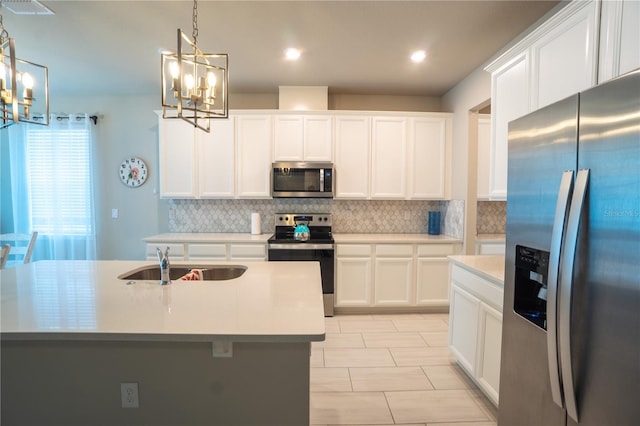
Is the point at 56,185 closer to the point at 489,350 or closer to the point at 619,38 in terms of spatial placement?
the point at 489,350

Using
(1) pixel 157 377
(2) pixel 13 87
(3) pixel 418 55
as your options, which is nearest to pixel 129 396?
(1) pixel 157 377

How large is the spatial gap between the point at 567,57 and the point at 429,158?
2275mm

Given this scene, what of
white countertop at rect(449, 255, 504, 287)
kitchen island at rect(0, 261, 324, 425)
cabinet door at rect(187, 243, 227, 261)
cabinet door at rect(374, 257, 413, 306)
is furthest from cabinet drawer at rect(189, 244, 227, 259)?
white countertop at rect(449, 255, 504, 287)

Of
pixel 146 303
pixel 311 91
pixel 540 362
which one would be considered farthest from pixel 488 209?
pixel 146 303

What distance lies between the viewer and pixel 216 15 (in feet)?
7.81

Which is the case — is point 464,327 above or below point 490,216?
below

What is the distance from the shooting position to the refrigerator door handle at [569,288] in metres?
1.06

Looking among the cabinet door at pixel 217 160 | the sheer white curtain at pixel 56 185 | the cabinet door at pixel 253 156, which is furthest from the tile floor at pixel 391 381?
the sheer white curtain at pixel 56 185

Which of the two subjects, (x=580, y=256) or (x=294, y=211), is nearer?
(x=580, y=256)

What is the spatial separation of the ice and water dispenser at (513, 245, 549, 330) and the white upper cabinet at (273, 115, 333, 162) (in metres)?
2.71

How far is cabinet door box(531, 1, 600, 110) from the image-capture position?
1.50 meters

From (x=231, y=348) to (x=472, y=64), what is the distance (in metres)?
3.41

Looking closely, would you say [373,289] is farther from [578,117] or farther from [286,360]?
[578,117]

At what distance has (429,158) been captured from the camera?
3.95 meters
